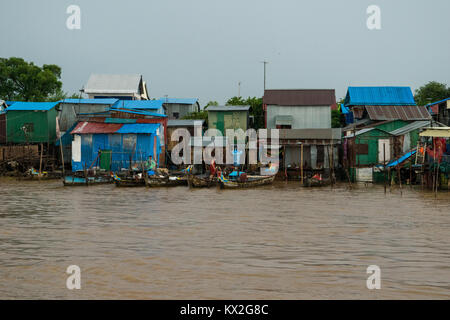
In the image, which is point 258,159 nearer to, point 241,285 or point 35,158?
point 35,158

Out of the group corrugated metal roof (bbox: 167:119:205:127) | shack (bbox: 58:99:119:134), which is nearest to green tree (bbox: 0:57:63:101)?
shack (bbox: 58:99:119:134)

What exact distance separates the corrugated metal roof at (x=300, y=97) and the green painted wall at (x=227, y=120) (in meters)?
1.96

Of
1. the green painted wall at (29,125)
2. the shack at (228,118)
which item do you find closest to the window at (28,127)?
the green painted wall at (29,125)

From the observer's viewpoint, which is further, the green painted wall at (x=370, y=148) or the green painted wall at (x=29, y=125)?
the green painted wall at (x=29, y=125)

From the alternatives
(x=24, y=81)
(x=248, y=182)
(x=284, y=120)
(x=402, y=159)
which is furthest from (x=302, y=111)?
(x=24, y=81)

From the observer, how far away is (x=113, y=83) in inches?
1633

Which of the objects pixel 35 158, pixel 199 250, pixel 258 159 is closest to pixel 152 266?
pixel 199 250

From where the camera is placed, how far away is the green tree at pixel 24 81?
44.4 m

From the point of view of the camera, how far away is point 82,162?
30594mm

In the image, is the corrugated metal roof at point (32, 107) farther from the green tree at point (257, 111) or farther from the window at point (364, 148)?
the window at point (364, 148)

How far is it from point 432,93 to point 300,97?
14.7m

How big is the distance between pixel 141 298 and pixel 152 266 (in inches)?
63.7

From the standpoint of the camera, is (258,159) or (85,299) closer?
(85,299)
